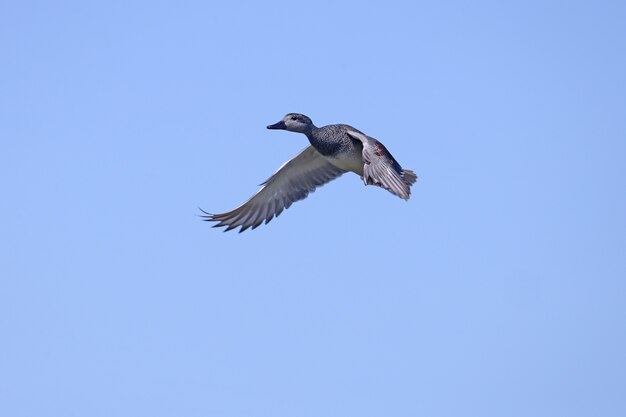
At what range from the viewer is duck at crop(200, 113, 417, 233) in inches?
717

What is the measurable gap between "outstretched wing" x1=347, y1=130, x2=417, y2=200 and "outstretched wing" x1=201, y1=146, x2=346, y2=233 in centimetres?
295

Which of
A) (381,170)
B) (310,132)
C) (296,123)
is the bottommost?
(381,170)

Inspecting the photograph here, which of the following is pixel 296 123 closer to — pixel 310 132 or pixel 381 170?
pixel 310 132

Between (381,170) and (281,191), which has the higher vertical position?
(281,191)

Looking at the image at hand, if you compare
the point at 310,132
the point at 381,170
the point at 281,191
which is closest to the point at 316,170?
the point at 281,191

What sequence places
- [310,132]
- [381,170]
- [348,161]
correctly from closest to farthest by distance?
[381,170] < [348,161] < [310,132]

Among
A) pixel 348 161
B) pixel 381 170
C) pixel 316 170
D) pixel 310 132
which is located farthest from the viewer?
pixel 316 170

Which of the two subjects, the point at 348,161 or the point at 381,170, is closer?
the point at 381,170

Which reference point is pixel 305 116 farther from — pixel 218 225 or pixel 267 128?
pixel 218 225

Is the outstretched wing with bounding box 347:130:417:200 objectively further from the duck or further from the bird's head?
the bird's head

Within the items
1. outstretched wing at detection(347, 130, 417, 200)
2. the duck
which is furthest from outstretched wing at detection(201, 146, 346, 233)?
outstretched wing at detection(347, 130, 417, 200)

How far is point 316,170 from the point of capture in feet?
73.6

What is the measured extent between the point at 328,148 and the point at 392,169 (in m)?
2.40

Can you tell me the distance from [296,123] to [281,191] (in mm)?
1989
